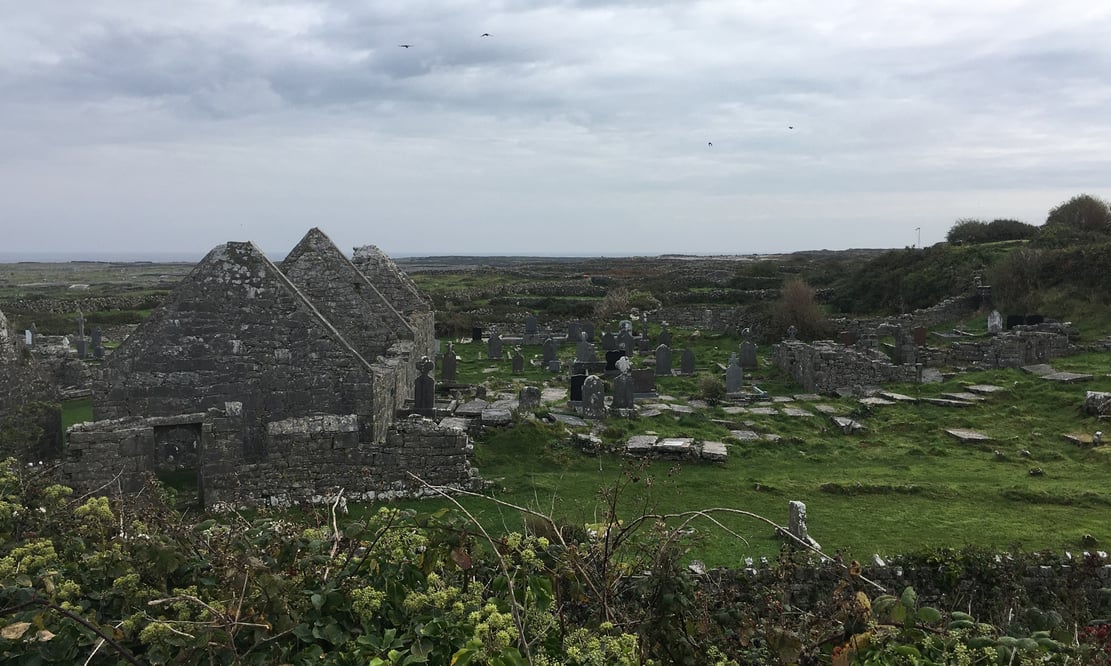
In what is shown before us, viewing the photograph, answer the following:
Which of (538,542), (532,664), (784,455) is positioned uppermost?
(538,542)

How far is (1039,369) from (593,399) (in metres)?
A: 14.1

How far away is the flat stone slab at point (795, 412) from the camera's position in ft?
57.2

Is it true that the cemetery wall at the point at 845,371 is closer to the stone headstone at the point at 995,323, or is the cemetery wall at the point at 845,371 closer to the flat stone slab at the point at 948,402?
the flat stone slab at the point at 948,402

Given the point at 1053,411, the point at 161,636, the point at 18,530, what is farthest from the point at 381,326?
the point at 1053,411

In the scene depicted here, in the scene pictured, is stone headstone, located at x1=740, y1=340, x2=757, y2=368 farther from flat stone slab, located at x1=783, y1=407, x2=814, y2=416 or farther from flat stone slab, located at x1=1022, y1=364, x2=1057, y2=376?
flat stone slab, located at x1=1022, y1=364, x2=1057, y2=376

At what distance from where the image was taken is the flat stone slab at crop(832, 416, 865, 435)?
51.6 feet

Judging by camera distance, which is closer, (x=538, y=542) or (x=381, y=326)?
(x=538, y=542)

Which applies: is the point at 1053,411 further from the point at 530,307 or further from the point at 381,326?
the point at 530,307

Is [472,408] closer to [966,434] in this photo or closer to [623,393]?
[623,393]

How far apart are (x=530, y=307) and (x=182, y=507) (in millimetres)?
40072

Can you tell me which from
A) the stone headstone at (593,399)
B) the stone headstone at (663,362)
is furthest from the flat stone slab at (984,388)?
the stone headstone at (593,399)

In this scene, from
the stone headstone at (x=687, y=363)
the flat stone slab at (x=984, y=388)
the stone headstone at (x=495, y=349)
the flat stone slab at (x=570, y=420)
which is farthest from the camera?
the stone headstone at (x=495, y=349)

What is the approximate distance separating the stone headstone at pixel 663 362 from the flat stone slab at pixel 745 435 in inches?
315

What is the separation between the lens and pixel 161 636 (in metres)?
2.56
